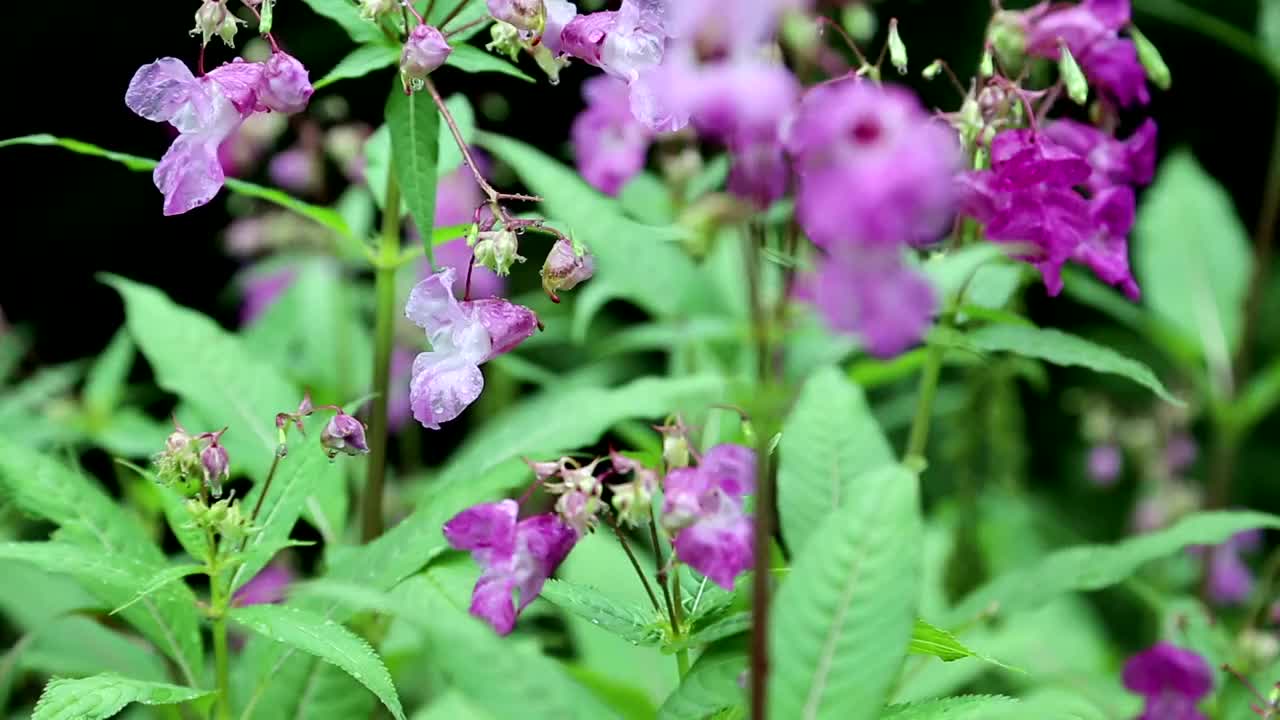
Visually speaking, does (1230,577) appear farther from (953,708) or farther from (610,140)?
(953,708)

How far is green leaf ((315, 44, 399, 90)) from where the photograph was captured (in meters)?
1.42

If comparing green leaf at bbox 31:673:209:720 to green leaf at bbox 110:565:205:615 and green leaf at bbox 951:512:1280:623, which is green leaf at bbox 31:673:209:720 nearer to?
green leaf at bbox 110:565:205:615

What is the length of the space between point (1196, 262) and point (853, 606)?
1.97 meters

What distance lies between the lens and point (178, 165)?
1.27 meters

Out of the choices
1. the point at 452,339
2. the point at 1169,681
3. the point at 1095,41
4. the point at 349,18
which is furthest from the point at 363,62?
the point at 1169,681

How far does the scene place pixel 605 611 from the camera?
1218mm

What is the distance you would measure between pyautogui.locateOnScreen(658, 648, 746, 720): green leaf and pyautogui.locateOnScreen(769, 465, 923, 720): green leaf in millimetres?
104

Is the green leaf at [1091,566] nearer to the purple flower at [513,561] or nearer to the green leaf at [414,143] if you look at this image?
the purple flower at [513,561]

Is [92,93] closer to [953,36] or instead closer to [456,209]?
[456,209]

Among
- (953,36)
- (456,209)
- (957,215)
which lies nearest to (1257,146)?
(953,36)

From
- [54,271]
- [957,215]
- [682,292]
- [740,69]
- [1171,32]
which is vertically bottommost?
[54,271]

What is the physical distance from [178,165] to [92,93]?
119 inches

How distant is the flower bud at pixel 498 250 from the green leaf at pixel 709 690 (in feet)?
1.21

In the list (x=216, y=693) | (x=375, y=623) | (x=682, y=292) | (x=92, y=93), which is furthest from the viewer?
(x=92, y=93)
